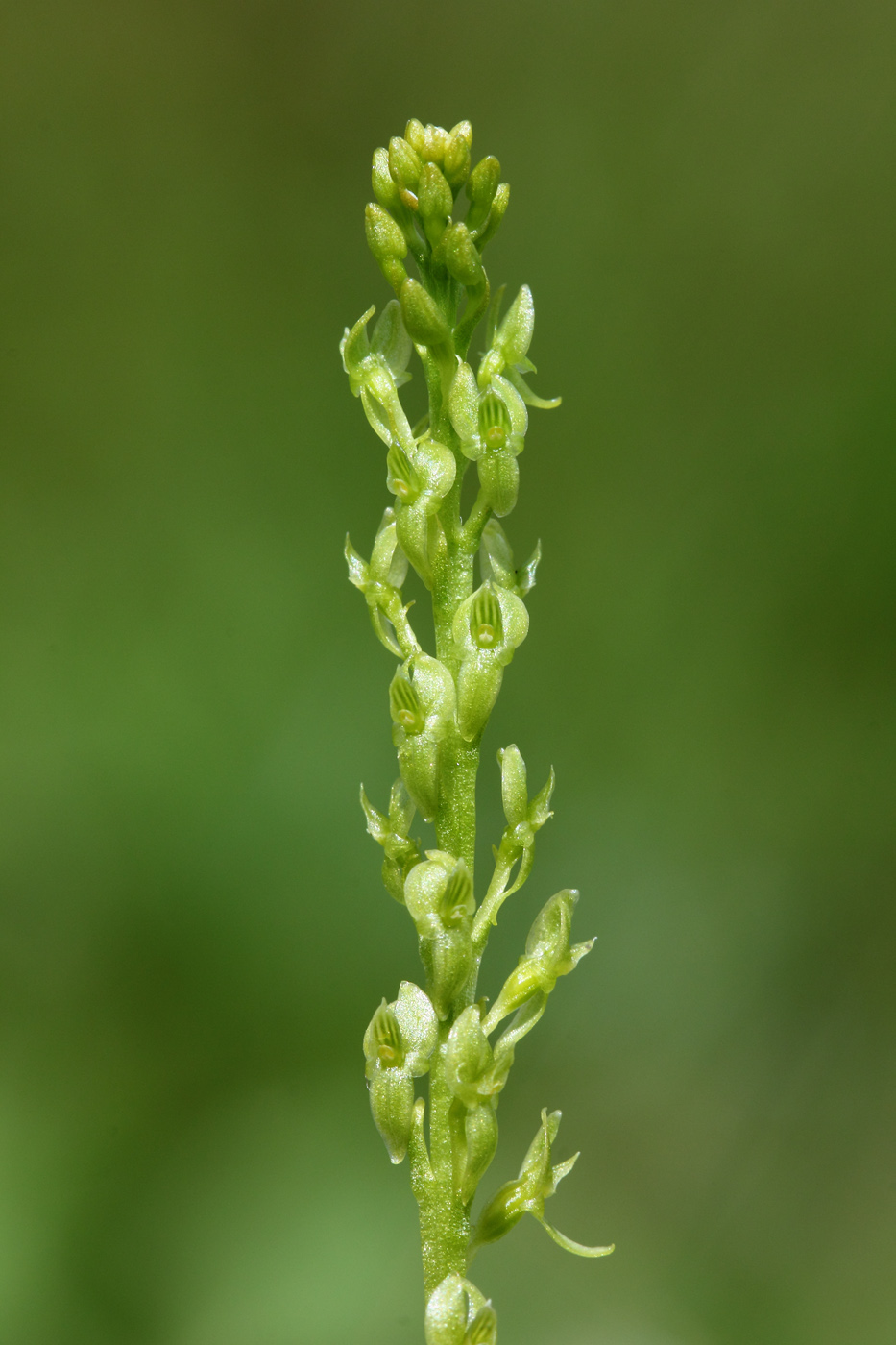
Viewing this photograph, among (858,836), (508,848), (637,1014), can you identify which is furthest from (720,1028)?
(508,848)

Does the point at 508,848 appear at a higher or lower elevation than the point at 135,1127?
higher

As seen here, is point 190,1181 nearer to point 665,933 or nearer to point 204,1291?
point 204,1291

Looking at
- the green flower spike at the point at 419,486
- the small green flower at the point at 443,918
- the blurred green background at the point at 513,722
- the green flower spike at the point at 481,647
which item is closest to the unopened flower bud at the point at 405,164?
the green flower spike at the point at 419,486

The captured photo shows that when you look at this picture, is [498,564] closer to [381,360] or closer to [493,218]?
[381,360]

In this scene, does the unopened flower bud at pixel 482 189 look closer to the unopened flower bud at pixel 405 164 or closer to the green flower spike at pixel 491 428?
the unopened flower bud at pixel 405 164

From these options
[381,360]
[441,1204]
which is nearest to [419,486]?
[381,360]

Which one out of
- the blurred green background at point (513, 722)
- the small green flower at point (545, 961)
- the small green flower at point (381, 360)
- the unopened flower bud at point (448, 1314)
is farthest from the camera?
the blurred green background at point (513, 722)
